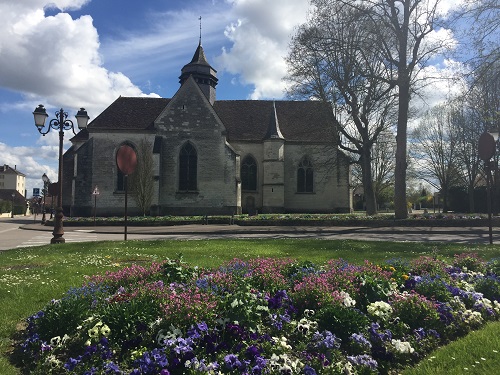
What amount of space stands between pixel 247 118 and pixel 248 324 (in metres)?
38.8

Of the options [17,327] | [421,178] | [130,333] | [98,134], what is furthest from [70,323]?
[421,178]

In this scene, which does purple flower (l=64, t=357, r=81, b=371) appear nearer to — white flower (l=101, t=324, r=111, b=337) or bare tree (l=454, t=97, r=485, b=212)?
white flower (l=101, t=324, r=111, b=337)

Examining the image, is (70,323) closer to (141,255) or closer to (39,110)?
(141,255)

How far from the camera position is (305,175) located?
41188 mm

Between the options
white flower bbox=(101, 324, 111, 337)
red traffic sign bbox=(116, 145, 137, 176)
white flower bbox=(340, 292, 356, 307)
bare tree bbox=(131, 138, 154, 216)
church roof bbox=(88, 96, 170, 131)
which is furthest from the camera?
church roof bbox=(88, 96, 170, 131)

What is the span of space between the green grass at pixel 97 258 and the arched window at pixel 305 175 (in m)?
26.3

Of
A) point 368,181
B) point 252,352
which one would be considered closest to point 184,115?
point 368,181

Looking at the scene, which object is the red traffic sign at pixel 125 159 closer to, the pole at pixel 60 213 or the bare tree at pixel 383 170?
the pole at pixel 60 213

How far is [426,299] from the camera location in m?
5.38

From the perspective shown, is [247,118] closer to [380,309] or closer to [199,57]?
[199,57]

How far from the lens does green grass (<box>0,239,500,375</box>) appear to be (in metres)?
5.94

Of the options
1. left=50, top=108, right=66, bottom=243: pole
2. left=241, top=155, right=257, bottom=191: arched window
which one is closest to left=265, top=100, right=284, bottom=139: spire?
left=241, top=155, right=257, bottom=191: arched window

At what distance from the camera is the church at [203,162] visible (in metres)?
36.3

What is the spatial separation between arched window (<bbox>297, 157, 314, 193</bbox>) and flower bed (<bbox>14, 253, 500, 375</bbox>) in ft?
115
